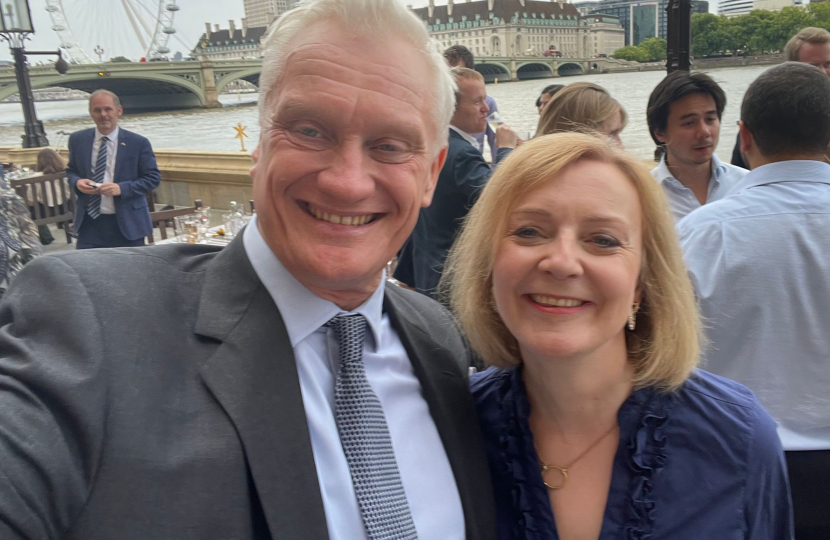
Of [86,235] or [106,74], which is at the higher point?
[106,74]

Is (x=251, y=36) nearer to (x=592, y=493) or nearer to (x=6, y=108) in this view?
(x=6, y=108)

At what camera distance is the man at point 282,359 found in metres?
0.97

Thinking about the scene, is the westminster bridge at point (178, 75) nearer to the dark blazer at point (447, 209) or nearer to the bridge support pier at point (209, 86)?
the bridge support pier at point (209, 86)

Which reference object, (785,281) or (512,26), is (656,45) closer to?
(785,281)

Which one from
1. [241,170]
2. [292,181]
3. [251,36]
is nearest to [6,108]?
[251,36]

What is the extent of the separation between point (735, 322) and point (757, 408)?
71 cm

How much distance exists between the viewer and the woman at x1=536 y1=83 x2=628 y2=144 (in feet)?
10.1

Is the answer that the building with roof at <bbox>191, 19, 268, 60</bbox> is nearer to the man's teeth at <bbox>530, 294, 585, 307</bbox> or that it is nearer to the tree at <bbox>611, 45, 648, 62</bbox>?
the tree at <bbox>611, 45, 648, 62</bbox>

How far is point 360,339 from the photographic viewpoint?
134 cm

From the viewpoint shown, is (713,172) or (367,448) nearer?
(367,448)

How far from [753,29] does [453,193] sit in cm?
940

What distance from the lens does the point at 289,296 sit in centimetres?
128

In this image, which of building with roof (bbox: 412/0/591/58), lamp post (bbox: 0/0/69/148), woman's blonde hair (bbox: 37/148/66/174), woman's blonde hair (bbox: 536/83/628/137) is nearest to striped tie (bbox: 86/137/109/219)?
woman's blonde hair (bbox: 37/148/66/174)

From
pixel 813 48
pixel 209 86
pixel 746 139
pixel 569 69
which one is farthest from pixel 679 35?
pixel 569 69
